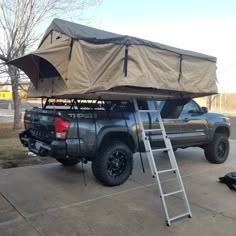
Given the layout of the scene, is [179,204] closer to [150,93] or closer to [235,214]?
[235,214]

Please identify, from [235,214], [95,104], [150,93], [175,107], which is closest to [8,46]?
[95,104]

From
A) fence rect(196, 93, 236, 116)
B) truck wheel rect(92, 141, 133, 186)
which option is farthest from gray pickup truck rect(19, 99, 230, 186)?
fence rect(196, 93, 236, 116)

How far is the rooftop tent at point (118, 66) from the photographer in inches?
160

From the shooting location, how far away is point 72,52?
436 cm

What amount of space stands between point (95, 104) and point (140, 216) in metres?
2.40

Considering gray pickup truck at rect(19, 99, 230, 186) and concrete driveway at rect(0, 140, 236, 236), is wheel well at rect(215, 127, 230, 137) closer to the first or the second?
gray pickup truck at rect(19, 99, 230, 186)

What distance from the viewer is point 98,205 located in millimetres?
4500

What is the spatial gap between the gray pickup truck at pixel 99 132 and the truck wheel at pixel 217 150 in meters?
0.88

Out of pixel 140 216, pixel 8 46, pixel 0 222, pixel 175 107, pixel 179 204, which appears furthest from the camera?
pixel 8 46

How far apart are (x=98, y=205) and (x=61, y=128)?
137cm

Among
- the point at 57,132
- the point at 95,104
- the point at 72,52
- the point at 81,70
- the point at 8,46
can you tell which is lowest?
the point at 57,132

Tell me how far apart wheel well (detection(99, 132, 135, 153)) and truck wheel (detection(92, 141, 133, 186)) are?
0.08 metres

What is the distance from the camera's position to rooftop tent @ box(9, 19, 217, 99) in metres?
4.05

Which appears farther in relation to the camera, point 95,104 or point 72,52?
point 95,104
